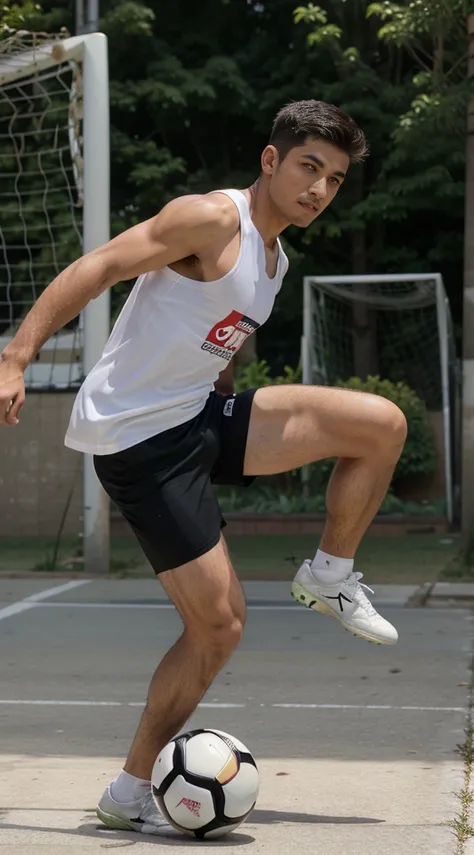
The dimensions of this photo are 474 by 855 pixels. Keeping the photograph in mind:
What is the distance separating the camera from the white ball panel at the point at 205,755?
452 cm

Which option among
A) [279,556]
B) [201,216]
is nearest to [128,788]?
[201,216]

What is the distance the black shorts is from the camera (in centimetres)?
449

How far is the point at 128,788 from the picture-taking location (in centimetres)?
466

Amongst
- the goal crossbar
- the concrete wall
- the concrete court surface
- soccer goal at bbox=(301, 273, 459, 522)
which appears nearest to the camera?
the concrete court surface

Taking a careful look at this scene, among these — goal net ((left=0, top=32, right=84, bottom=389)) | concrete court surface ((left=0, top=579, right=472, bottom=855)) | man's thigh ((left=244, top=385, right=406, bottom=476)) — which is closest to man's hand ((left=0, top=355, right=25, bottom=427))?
man's thigh ((left=244, top=385, right=406, bottom=476))

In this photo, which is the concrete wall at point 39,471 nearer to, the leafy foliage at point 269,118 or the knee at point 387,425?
the leafy foliage at point 269,118

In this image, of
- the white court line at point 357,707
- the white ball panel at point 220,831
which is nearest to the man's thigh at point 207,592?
the white ball panel at point 220,831

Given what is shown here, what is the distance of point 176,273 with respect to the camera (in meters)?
4.51

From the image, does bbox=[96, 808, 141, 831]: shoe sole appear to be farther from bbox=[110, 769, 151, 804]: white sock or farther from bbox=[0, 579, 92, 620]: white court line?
bbox=[0, 579, 92, 620]: white court line

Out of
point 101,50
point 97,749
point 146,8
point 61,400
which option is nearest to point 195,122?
point 146,8

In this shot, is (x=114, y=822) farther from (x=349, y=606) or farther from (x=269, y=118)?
A: (x=269, y=118)

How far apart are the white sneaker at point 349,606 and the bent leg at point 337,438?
0.59ft

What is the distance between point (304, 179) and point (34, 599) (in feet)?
23.5

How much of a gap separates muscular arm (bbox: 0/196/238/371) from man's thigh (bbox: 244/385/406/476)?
59 cm
